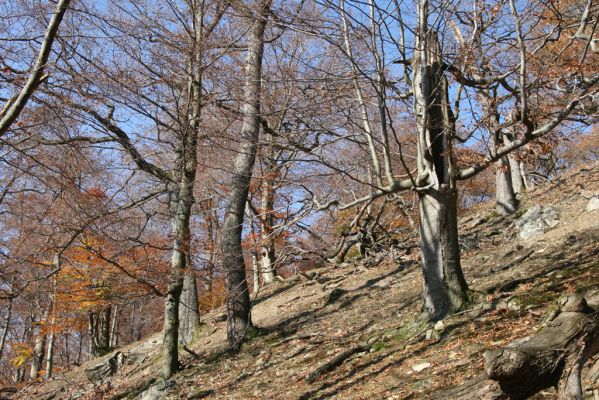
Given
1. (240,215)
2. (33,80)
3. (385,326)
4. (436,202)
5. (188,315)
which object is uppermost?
(33,80)

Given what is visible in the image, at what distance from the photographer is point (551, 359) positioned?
2762 millimetres

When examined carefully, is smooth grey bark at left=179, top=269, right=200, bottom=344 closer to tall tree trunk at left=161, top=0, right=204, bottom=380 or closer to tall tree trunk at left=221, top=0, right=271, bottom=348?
tall tree trunk at left=221, top=0, right=271, bottom=348

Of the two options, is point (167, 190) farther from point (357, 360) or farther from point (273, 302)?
point (357, 360)

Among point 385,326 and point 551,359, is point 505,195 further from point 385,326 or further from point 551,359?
point 551,359

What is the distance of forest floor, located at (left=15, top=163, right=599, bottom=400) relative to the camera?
218 inches

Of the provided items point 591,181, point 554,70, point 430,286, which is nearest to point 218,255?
point 430,286

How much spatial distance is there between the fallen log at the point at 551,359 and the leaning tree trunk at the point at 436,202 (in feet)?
11.9

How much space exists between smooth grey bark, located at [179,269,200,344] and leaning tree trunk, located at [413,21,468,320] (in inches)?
253

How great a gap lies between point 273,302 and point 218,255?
147 inches

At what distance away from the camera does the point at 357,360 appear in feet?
21.5

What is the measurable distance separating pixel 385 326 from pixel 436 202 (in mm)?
2102

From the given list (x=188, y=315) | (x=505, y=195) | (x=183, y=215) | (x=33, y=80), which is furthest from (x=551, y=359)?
(x=505, y=195)

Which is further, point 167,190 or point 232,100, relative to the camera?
point 167,190

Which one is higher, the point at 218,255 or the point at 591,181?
the point at 591,181
